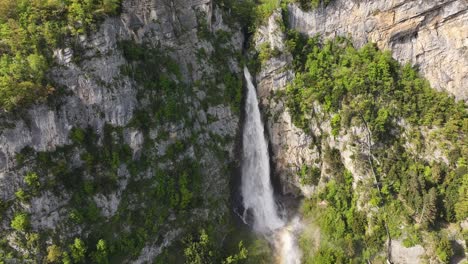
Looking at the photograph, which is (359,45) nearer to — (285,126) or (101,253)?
(285,126)

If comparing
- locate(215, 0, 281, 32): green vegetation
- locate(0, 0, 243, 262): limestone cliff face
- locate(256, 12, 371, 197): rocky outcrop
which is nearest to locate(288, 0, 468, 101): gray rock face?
locate(215, 0, 281, 32): green vegetation

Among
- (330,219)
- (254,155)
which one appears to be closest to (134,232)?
(254,155)

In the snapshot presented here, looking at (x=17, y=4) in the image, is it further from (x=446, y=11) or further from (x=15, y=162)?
(x=446, y=11)

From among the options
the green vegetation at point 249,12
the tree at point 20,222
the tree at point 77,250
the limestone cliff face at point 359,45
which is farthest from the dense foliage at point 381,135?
the tree at point 20,222

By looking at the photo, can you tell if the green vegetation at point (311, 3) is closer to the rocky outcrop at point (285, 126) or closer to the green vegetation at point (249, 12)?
the green vegetation at point (249, 12)

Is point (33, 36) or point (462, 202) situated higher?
point (33, 36)

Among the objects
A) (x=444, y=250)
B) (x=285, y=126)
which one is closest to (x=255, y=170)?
(x=285, y=126)

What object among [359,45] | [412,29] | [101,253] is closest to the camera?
[101,253]
